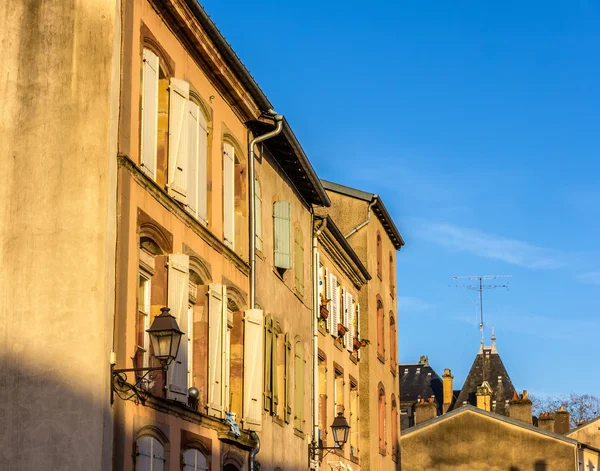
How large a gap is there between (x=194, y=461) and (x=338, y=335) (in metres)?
13.8

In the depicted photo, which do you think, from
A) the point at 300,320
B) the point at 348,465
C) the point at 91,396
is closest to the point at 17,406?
the point at 91,396

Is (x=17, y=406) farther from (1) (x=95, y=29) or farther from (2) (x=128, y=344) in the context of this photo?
(1) (x=95, y=29)

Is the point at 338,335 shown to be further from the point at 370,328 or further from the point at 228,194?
the point at 228,194

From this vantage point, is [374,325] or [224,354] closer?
[224,354]

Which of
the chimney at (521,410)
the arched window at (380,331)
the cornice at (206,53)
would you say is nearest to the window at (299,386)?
the cornice at (206,53)

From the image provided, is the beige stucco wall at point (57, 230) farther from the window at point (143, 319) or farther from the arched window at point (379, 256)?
the arched window at point (379, 256)

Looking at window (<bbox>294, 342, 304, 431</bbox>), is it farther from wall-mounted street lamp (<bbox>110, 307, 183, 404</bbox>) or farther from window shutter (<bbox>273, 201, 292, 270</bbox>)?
wall-mounted street lamp (<bbox>110, 307, 183, 404</bbox>)

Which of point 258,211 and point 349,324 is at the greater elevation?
point 258,211

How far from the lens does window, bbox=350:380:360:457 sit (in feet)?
109

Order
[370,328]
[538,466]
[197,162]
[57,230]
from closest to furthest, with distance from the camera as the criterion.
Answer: [57,230], [197,162], [370,328], [538,466]

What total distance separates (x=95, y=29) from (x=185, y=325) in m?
4.43

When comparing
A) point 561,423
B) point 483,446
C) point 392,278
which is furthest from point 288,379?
point 561,423

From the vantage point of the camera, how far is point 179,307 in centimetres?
1694

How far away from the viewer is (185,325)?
56.8 ft
